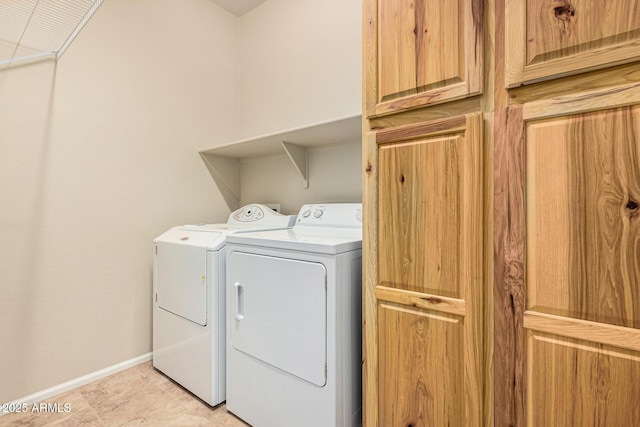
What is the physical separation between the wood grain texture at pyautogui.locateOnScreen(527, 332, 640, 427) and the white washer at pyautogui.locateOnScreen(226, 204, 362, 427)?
66 centimetres

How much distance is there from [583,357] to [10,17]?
2.70 m

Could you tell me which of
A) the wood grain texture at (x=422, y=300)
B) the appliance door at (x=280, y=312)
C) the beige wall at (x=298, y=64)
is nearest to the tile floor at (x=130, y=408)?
the appliance door at (x=280, y=312)

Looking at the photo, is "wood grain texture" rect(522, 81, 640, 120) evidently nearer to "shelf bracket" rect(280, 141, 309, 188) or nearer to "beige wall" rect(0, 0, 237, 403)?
"shelf bracket" rect(280, 141, 309, 188)

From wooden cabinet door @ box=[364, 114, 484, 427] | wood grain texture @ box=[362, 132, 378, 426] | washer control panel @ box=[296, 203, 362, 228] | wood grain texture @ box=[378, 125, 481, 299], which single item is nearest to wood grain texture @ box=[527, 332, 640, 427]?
wooden cabinet door @ box=[364, 114, 484, 427]

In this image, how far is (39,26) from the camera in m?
1.62

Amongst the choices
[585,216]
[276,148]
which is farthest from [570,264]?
[276,148]

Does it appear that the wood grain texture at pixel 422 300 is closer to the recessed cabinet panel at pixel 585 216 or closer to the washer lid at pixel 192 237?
the recessed cabinet panel at pixel 585 216

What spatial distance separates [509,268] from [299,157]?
1743 millimetres

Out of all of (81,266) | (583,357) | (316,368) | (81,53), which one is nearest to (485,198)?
(583,357)

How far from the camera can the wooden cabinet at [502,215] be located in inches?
30.5

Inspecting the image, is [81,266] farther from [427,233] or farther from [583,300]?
[583,300]

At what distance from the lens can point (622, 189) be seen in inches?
30.2

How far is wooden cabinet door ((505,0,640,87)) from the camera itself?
2.47 ft

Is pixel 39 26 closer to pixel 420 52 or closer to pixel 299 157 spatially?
pixel 299 157
